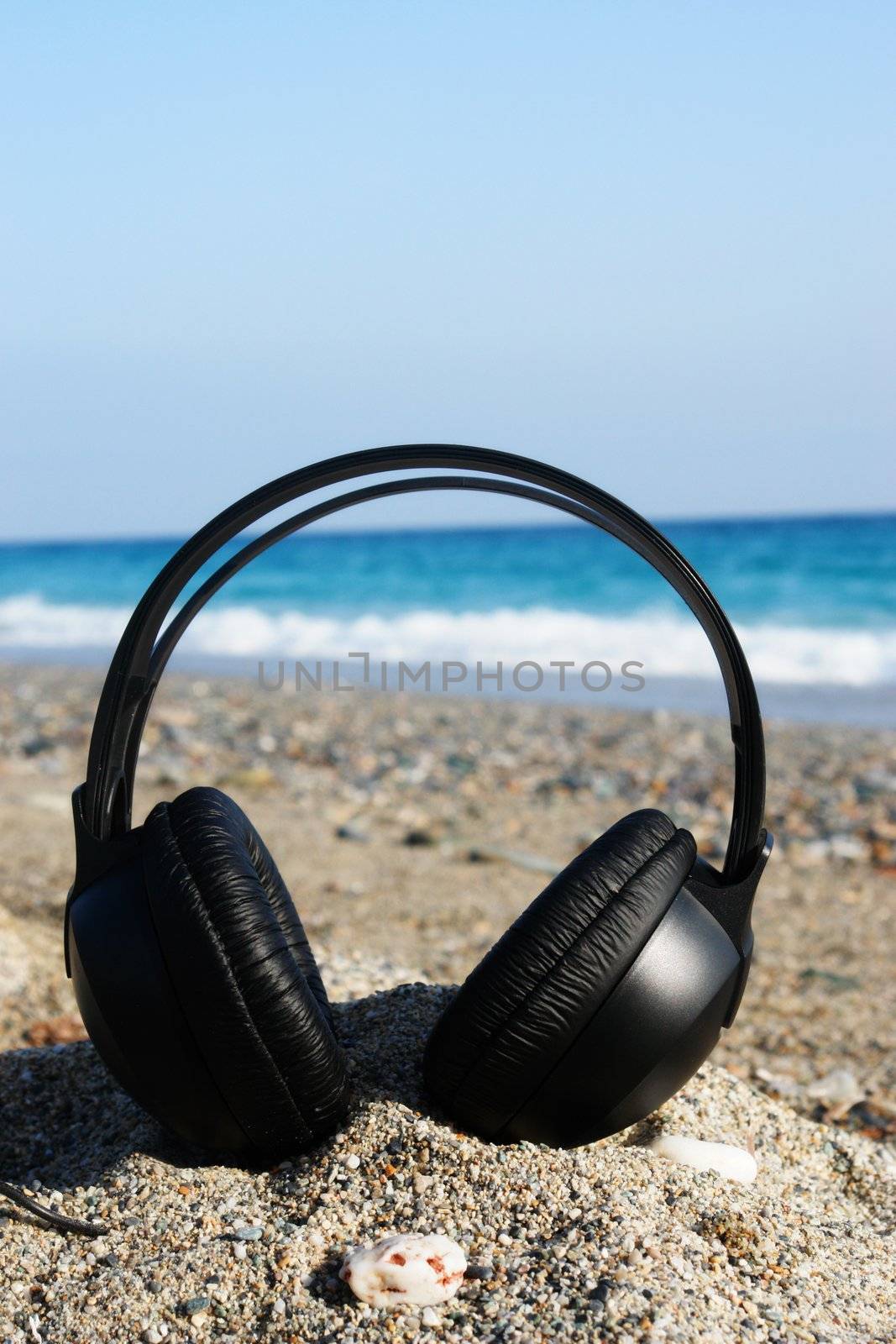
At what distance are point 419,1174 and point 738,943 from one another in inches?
35.4

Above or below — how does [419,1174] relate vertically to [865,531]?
below

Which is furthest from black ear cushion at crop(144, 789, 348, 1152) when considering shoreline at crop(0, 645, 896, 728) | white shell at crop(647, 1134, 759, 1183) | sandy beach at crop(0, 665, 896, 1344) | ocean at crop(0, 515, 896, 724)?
ocean at crop(0, 515, 896, 724)

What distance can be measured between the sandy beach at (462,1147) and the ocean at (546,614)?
6592 mm

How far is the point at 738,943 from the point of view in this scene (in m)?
2.79

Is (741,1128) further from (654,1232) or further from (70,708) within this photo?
(70,708)

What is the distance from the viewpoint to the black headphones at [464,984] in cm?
249

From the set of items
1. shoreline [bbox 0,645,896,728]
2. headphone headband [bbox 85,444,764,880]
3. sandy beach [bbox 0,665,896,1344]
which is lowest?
sandy beach [bbox 0,665,896,1344]

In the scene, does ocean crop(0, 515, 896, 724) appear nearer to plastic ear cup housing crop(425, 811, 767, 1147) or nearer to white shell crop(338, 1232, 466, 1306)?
plastic ear cup housing crop(425, 811, 767, 1147)

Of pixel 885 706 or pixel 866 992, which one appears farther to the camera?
pixel 885 706

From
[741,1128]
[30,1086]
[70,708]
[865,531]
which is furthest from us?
[865,531]

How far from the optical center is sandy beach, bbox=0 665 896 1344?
2.26 metres

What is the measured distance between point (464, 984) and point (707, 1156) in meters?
0.81

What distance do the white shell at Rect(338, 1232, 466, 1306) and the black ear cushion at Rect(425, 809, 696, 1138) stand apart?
1.27 ft

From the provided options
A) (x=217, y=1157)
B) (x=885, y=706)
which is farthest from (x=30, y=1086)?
(x=885, y=706)
